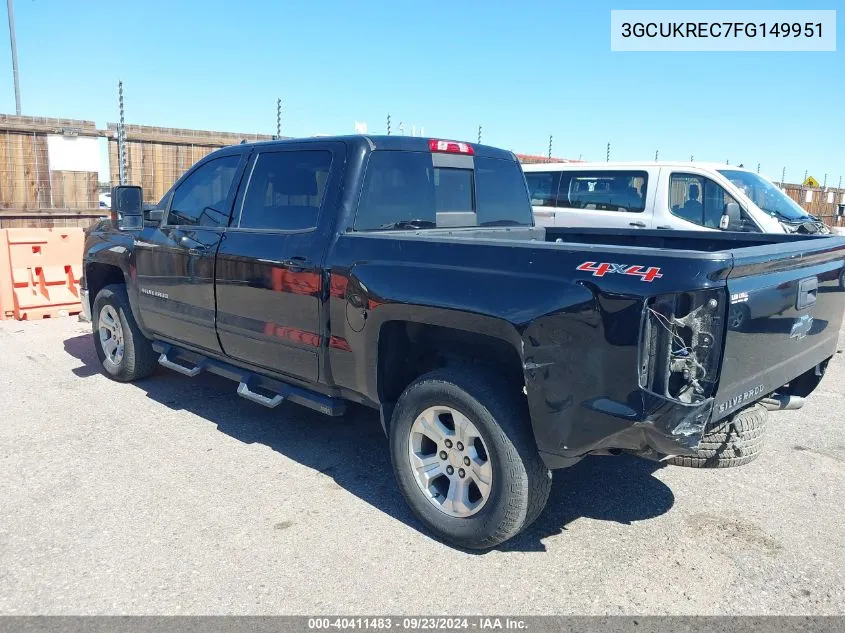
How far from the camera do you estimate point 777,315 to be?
10.0 feet

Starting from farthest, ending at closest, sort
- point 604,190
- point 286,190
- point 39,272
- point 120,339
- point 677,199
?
1. point 604,190
2. point 39,272
3. point 677,199
4. point 120,339
5. point 286,190

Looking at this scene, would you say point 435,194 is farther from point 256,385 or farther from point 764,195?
point 764,195

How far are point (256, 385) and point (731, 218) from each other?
624cm

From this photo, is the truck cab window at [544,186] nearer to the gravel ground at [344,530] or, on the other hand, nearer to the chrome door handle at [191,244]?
the gravel ground at [344,530]

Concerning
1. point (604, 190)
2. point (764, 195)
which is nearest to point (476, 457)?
point (604, 190)

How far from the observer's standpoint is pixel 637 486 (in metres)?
4.06

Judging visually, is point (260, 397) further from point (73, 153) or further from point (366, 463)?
point (73, 153)

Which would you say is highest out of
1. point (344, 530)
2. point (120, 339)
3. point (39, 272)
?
point (39, 272)

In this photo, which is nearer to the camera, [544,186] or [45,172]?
[544,186]

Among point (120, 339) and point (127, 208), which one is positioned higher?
point (127, 208)

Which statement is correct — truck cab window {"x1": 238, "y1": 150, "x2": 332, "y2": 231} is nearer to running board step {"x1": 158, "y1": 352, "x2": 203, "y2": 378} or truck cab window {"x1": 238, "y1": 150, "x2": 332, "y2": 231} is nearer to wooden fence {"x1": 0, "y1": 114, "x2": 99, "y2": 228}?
running board step {"x1": 158, "y1": 352, "x2": 203, "y2": 378}

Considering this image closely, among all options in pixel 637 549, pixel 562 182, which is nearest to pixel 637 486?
pixel 637 549

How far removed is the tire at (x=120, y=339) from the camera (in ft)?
19.1

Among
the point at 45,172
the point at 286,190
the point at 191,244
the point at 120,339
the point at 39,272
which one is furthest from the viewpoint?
the point at 45,172
